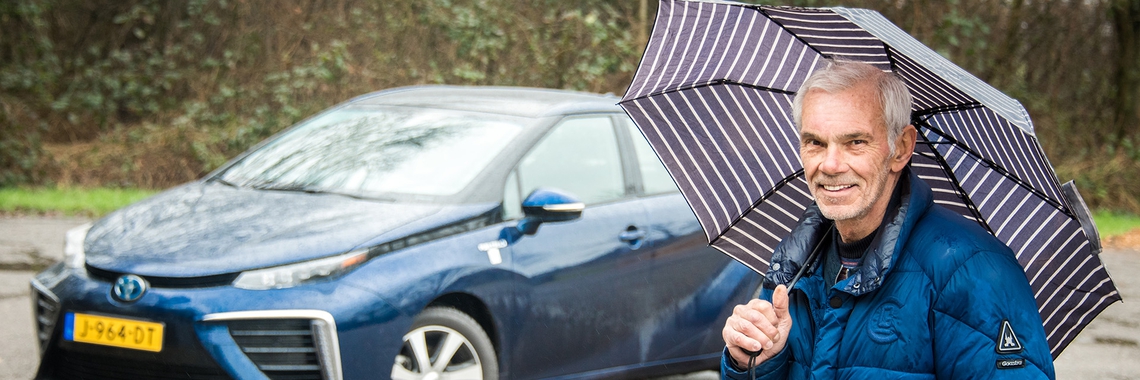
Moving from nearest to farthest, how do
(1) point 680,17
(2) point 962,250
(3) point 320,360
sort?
(2) point 962,250 < (1) point 680,17 < (3) point 320,360

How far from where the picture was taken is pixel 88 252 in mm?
4598

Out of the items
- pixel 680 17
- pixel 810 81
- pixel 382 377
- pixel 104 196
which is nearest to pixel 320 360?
pixel 382 377

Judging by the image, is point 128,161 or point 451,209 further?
point 128,161

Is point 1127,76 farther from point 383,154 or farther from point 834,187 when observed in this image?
point 834,187

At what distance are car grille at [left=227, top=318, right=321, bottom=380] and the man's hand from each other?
7.40ft

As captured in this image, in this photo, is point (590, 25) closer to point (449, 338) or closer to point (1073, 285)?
point (449, 338)

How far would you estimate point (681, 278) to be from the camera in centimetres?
529

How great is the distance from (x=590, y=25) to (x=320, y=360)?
384 inches

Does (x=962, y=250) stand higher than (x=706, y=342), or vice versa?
(x=962, y=250)

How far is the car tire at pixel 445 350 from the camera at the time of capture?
4395 mm

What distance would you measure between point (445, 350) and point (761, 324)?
249cm

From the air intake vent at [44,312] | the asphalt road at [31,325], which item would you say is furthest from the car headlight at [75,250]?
the asphalt road at [31,325]

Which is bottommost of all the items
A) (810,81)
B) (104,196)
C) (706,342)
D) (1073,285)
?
(104,196)

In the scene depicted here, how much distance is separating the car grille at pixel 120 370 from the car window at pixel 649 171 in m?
2.30
